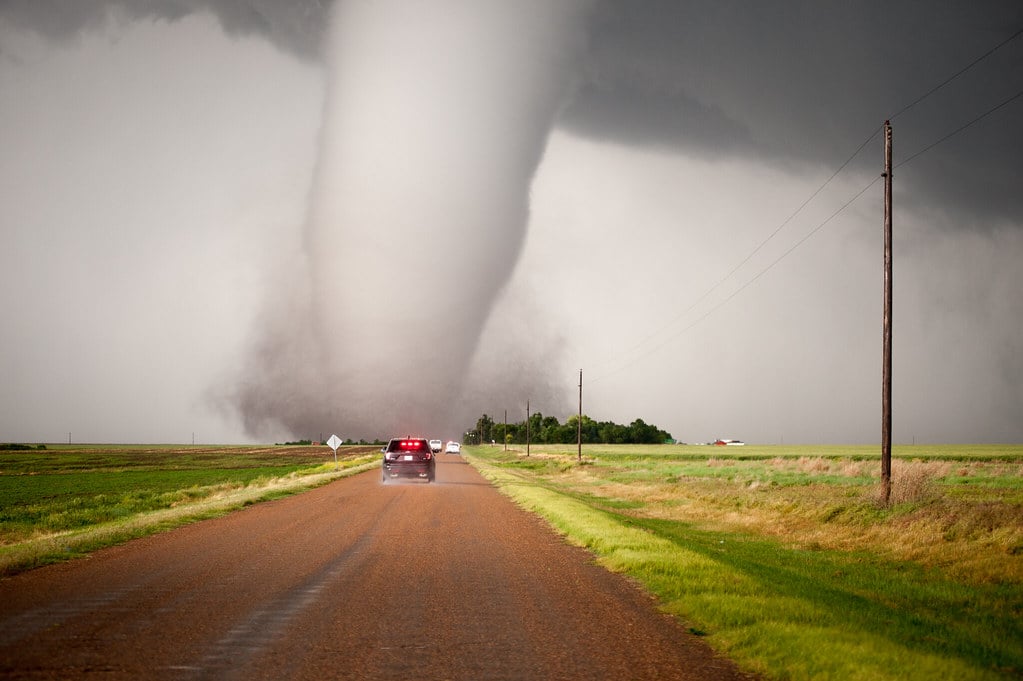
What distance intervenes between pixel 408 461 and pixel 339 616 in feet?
97.0

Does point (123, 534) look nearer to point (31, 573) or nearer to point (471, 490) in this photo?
point (31, 573)

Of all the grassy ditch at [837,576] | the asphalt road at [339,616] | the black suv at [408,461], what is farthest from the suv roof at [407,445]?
the asphalt road at [339,616]

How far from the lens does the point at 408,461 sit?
1485 inches

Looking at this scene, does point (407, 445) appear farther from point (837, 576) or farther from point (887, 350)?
point (837, 576)

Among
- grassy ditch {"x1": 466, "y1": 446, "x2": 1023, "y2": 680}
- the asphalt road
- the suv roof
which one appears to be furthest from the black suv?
the asphalt road

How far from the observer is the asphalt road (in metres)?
6.48

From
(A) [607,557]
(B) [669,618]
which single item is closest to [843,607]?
(B) [669,618]

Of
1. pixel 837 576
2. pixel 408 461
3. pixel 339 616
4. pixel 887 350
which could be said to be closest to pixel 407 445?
pixel 408 461

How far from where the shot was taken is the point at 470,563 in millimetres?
12852

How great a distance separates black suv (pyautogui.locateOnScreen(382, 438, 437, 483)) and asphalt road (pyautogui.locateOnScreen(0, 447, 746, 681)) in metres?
21.8

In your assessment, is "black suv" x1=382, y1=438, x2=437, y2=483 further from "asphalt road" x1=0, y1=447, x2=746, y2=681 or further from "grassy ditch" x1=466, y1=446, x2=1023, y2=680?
"asphalt road" x1=0, y1=447, x2=746, y2=681

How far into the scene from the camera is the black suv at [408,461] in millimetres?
37719

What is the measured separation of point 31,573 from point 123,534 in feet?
17.3

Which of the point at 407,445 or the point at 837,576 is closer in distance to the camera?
the point at 837,576
